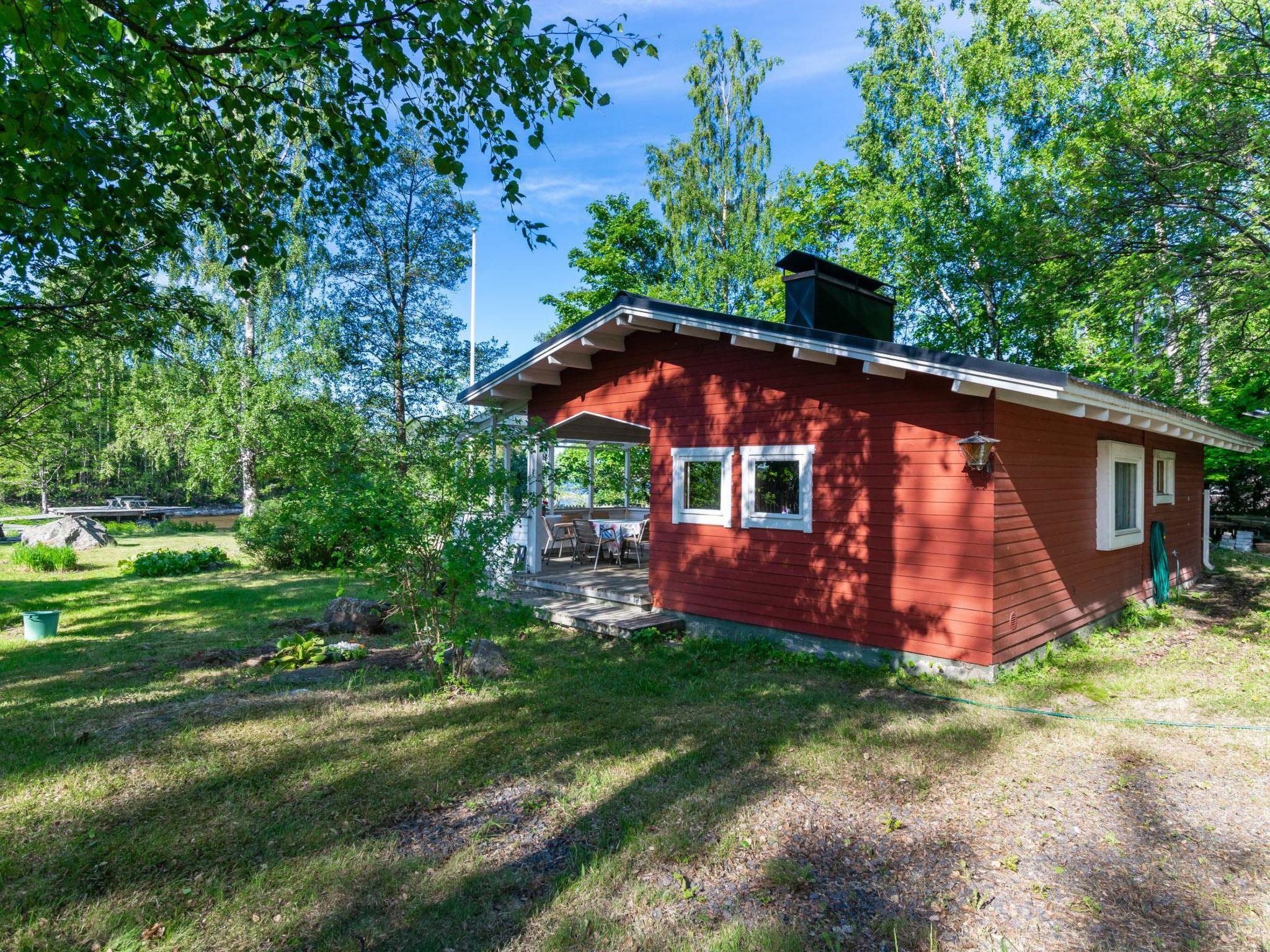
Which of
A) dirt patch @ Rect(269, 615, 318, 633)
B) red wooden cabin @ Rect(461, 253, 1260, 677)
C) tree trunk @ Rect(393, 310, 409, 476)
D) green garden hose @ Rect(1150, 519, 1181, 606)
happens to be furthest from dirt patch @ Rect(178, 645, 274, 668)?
tree trunk @ Rect(393, 310, 409, 476)

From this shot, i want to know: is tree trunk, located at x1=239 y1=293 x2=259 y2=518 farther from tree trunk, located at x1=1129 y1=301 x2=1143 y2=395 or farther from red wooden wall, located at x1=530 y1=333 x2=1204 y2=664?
tree trunk, located at x1=1129 y1=301 x2=1143 y2=395

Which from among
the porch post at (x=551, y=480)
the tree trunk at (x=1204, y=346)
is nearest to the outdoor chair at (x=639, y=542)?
the porch post at (x=551, y=480)

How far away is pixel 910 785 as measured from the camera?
4012 millimetres

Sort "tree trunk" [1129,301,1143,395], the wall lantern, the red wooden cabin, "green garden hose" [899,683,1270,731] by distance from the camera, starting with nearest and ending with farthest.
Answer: "green garden hose" [899,683,1270,731]
the wall lantern
the red wooden cabin
"tree trunk" [1129,301,1143,395]

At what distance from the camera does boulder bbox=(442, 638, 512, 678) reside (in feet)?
19.7

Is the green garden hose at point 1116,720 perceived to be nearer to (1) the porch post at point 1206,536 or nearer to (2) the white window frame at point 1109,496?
(2) the white window frame at point 1109,496

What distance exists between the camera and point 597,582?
9.63 meters

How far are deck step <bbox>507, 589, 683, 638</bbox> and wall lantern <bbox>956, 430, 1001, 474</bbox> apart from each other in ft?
12.4

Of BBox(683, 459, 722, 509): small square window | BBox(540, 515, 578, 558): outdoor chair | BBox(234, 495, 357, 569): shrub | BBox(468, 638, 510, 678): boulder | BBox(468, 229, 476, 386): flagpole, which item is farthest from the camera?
BBox(468, 229, 476, 386): flagpole

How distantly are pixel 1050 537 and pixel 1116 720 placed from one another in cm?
225

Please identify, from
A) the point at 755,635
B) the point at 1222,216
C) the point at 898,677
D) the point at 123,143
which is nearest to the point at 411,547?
the point at 123,143

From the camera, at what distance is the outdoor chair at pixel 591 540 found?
36.6ft

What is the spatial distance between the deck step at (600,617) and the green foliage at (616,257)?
636 inches

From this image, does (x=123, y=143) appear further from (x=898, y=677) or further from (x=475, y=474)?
(x=898, y=677)
